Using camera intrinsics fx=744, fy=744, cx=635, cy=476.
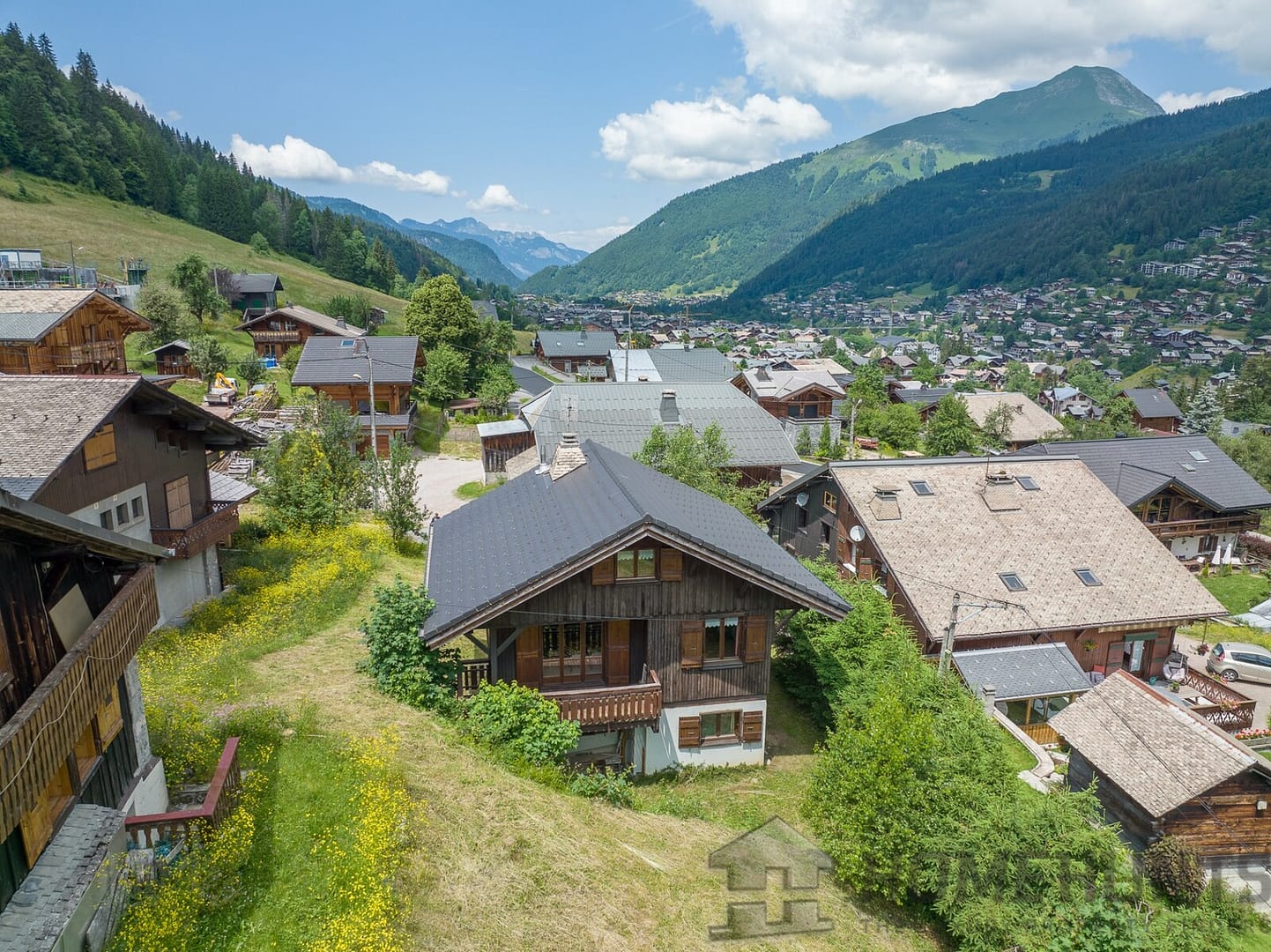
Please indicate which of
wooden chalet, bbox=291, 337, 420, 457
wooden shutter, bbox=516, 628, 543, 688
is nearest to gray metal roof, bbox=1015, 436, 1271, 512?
wooden shutter, bbox=516, 628, 543, 688

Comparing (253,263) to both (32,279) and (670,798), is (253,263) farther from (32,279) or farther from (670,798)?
(670,798)

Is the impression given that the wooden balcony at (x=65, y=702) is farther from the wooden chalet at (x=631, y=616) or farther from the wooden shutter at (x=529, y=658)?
the wooden shutter at (x=529, y=658)

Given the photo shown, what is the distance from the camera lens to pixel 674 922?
13391 mm

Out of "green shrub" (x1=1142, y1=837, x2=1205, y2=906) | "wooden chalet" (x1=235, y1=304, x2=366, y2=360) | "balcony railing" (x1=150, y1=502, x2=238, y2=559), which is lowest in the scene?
"green shrub" (x1=1142, y1=837, x2=1205, y2=906)

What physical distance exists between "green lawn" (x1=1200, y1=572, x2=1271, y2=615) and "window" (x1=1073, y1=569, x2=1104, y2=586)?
18055mm

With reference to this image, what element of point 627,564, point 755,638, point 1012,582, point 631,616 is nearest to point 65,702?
point 627,564

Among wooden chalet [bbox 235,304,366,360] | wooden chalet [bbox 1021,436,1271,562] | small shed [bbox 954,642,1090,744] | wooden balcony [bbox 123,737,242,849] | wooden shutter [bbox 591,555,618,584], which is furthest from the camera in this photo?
wooden chalet [bbox 235,304,366,360]

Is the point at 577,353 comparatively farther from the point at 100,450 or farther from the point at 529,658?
the point at 529,658

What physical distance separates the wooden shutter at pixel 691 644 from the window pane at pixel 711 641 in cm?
16

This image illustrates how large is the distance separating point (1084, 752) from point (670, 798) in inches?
490

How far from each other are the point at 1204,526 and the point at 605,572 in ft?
151

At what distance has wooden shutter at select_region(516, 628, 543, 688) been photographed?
19844mm

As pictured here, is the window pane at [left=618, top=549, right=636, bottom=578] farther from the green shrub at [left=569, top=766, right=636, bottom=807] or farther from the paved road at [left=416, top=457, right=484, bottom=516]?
the paved road at [left=416, top=457, right=484, bottom=516]

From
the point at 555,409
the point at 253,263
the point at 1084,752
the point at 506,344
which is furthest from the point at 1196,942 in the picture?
the point at 253,263
